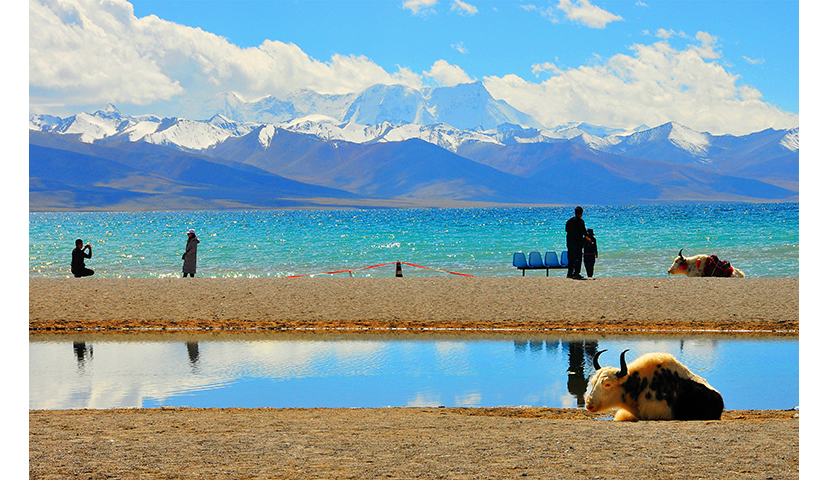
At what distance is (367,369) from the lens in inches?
444

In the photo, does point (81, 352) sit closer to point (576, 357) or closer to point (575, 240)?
point (576, 357)

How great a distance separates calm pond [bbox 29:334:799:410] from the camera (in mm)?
9547

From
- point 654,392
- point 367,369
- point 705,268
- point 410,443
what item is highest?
point 705,268

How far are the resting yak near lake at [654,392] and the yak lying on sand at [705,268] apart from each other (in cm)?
1463

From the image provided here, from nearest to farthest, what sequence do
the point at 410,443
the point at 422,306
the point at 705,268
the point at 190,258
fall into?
the point at 410,443 → the point at 422,306 → the point at 705,268 → the point at 190,258

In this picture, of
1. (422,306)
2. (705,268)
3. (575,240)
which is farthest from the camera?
(705,268)

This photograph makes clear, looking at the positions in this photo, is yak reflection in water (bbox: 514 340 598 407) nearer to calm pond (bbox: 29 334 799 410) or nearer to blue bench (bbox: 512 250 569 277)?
calm pond (bbox: 29 334 799 410)

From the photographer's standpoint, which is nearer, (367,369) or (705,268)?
(367,369)

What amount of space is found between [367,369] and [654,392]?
5.01 metres

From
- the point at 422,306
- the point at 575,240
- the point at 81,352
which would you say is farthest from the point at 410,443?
the point at 575,240

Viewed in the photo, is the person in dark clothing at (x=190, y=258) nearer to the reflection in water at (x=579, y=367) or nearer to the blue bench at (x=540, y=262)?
the blue bench at (x=540, y=262)

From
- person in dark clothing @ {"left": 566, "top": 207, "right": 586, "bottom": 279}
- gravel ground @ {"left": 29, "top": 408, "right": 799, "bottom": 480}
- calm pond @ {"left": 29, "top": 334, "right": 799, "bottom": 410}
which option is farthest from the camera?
person in dark clothing @ {"left": 566, "top": 207, "right": 586, "bottom": 279}

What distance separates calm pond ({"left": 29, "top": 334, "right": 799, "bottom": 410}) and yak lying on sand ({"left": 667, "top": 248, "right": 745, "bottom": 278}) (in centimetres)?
800

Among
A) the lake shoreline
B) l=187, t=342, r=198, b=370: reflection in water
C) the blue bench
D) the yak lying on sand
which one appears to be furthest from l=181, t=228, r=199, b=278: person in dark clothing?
the yak lying on sand
